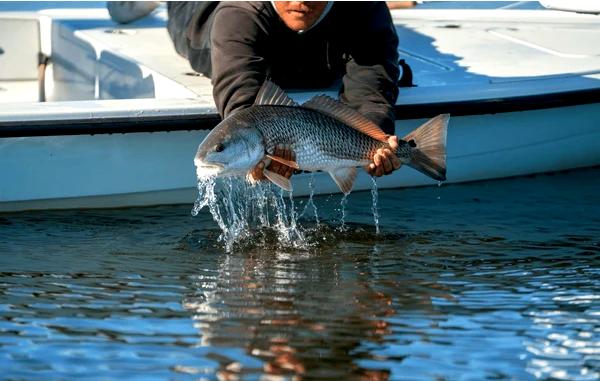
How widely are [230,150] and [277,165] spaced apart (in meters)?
0.35

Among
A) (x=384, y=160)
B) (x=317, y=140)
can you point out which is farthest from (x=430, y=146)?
(x=317, y=140)

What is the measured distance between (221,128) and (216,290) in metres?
0.72

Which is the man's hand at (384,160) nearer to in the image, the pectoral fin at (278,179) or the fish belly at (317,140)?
the fish belly at (317,140)

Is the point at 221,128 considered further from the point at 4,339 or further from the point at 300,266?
the point at 4,339

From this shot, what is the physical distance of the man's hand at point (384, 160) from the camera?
596cm

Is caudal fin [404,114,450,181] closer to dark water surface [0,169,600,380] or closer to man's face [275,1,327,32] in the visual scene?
dark water surface [0,169,600,380]

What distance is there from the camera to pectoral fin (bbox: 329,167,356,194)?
5965mm

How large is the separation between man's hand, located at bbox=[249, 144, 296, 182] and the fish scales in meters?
0.02

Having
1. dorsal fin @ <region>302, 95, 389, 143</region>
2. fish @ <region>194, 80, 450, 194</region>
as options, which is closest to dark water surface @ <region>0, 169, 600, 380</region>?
fish @ <region>194, 80, 450, 194</region>

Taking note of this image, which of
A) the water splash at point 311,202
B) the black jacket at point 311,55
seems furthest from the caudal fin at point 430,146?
the water splash at point 311,202

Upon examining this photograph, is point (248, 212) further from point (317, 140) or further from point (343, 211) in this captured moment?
point (317, 140)

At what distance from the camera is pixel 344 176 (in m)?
5.98

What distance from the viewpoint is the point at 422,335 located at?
5.03 metres

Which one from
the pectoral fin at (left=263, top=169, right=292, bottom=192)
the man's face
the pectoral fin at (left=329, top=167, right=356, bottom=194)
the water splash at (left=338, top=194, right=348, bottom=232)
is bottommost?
the water splash at (left=338, top=194, right=348, bottom=232)
